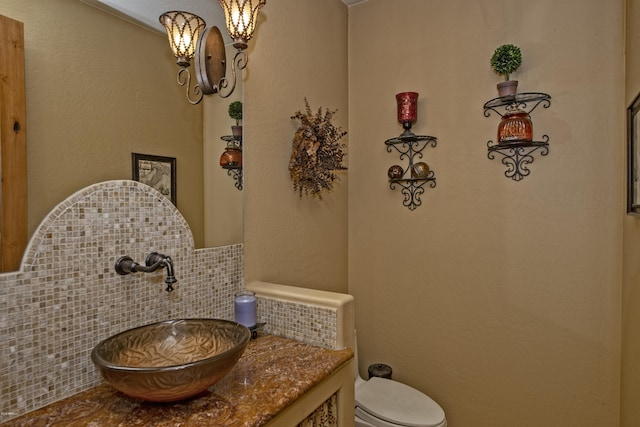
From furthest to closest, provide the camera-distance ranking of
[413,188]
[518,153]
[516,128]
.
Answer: [413,188], [518,153], [516,128]

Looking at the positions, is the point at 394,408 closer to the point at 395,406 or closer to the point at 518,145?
the point at 395,406

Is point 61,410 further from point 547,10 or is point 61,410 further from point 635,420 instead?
point 547,10


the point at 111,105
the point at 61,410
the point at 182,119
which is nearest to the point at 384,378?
the point at 61,410

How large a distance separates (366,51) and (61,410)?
2.41 meters

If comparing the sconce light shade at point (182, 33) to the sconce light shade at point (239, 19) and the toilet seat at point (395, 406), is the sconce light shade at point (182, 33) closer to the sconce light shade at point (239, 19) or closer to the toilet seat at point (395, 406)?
the sconce light shade at point (239, 19)

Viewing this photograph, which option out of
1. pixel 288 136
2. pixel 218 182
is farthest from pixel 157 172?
pixel 288 136

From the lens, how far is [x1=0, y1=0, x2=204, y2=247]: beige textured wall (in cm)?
100

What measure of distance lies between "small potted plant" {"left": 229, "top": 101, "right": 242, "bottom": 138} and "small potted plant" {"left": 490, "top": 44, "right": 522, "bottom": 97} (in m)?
1.35

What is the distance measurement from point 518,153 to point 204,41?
1.65 metres

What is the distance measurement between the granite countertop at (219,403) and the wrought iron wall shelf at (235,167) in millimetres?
746

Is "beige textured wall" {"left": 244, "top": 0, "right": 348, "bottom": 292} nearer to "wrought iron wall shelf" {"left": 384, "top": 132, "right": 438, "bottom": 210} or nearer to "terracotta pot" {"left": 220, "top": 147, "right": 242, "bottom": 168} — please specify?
"terracotta pot" {"left": 220, "top": 147, "right": 242, "bottom": 168}

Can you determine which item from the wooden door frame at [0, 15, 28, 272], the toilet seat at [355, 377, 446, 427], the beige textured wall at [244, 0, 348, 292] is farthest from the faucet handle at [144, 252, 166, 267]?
the toilet seat at [355, 377, 446, 427]

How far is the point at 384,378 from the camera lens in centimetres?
218

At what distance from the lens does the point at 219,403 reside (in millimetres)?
986
